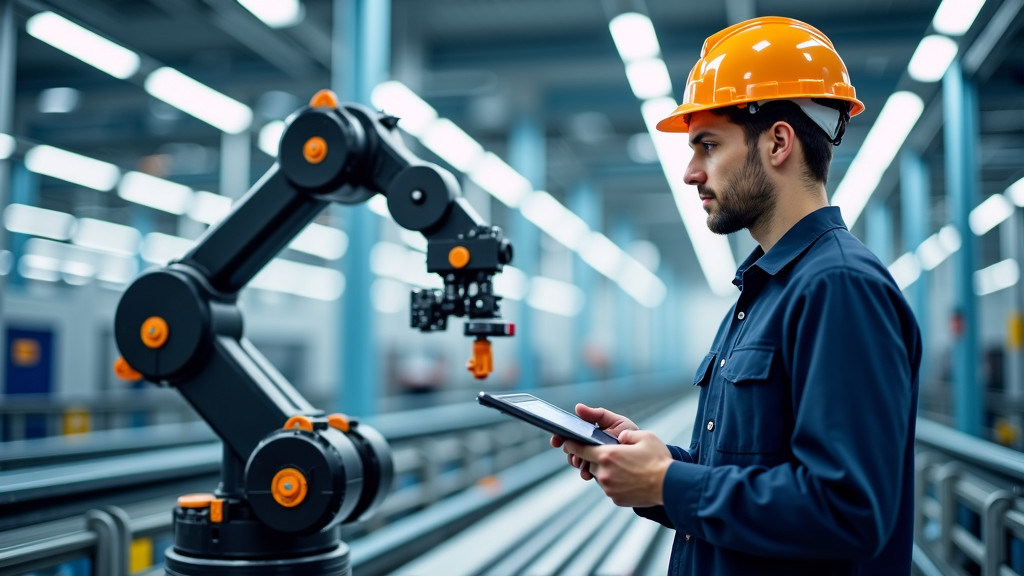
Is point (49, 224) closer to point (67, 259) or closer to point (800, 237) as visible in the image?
A: point (67, 259)

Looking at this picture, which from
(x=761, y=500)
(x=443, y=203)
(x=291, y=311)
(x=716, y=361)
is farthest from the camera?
(x=291, y=311)

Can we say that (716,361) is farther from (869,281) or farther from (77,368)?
(77,368)

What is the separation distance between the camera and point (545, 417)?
1.43 metres

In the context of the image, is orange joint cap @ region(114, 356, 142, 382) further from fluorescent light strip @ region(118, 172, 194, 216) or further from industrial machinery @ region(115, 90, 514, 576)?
fluorescent light strip @ region(118, 172, 194, 216)

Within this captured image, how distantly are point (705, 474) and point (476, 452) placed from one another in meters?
5.75

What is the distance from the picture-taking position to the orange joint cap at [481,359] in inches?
80.7

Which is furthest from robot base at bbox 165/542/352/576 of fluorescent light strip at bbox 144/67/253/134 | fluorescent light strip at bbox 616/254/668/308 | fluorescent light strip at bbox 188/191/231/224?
fluorescent light strip at bbox 616/254/668/308

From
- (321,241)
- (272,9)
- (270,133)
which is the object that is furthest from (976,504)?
(321,241)

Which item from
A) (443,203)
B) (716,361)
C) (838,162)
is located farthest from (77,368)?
Result: (838,162)

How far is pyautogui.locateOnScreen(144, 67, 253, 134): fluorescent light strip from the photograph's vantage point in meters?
6.39

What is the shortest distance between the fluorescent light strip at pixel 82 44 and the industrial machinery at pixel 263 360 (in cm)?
331

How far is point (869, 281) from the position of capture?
130 centimetres

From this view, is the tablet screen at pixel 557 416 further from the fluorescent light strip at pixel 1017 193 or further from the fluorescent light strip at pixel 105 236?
the fluorescent light strip at pixel 105 236

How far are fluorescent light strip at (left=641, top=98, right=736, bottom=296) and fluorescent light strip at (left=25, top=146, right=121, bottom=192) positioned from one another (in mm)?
6087
